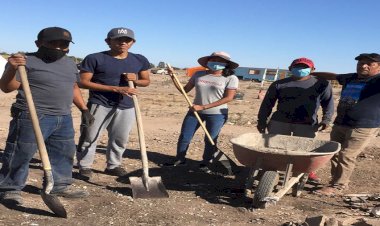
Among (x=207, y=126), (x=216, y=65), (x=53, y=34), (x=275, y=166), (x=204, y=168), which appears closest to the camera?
(x=53, y=34)

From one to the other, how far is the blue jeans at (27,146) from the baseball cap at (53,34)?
720 millimetres

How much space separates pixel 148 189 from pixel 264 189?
1.29m

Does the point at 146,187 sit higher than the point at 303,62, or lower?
lower

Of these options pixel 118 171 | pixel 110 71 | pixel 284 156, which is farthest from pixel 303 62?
pixel 118 171

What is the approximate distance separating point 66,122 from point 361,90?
141 inches

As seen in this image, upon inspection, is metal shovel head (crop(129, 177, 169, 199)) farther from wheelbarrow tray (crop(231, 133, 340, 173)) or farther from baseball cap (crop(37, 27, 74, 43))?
baseball cap (crop(37, 27, 74, 43))

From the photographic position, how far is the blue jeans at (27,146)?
414 cm

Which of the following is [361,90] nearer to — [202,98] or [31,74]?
[202,98]

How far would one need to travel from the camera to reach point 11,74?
3967 mm

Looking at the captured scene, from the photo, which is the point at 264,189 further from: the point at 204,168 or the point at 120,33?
the point at 120,33

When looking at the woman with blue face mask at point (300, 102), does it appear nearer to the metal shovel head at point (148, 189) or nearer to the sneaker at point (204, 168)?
the sneaker at point (204, 168)

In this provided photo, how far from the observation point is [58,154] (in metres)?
4.54

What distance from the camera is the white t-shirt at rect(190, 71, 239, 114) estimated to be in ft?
20.5

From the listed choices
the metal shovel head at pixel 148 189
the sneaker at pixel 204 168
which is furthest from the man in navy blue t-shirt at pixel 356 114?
the metal shovel head at pixel 148 189
